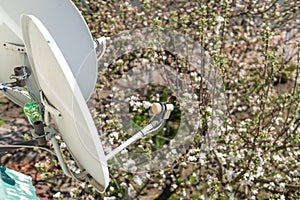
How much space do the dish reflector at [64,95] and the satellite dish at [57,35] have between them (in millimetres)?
373

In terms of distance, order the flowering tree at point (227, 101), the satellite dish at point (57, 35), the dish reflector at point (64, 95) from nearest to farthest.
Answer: the dish reflector at point (64, 95) → the satellite dish at point (57, 35) → the flowering tree at point (227, 101)

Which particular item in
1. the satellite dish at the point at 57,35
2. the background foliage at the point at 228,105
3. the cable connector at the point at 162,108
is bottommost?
the background foliage at the point at 228,105

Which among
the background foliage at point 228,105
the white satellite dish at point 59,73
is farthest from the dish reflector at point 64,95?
the background foliage at point 228,105

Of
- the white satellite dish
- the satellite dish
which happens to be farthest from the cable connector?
the satellite dish

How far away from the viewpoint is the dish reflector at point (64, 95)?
1556mm

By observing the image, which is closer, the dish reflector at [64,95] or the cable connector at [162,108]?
the dish reflector at [64,95]

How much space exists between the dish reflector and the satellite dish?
A: 1.23 feet

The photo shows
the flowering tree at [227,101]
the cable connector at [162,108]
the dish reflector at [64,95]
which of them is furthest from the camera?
the flowering tree at [227,101]

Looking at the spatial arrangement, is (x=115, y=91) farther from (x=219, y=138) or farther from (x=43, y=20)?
(x=219, y=138)

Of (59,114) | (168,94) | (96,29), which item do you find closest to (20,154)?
(96,29)

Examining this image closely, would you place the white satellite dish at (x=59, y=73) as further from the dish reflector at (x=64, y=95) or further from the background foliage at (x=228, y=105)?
the background foliage at (x=228, y=105)

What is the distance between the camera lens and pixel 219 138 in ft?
11.5

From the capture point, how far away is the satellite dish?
225 centimetres

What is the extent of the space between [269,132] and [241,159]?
412mm
